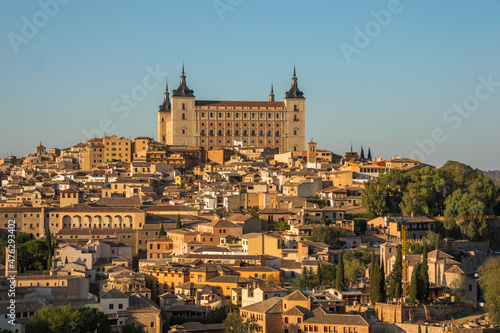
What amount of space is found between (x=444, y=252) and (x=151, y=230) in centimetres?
1571

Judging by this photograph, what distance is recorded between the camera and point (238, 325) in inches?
1474

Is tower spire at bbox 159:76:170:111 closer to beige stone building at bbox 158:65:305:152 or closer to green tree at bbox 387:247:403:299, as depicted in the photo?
beige stone building at bbox 158:65:305:152

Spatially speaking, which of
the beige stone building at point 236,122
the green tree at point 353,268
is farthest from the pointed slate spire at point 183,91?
the green tree at point 353,268

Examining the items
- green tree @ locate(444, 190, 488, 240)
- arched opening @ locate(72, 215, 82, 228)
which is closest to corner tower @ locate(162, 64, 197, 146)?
arched opening @ locate(72, 215, 82, 228)

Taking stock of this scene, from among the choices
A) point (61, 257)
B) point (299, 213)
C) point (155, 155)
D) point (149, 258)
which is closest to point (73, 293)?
point (61, 257)

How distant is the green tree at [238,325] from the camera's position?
3725cm

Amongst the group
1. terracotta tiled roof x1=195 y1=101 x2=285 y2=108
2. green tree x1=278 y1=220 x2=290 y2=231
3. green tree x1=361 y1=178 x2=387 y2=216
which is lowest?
green tree x1=278 y1=220 x2=290 y2=231

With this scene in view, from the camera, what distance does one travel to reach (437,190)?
56.9 meters

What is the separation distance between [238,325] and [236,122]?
185ft

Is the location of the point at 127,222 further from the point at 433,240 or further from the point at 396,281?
the point at 396,281

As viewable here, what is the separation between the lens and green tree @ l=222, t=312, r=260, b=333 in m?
37.2

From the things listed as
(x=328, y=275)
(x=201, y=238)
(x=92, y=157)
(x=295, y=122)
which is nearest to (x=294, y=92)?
(x=295, y=122)

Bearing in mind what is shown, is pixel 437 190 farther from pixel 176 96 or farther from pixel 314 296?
pixel 176 96

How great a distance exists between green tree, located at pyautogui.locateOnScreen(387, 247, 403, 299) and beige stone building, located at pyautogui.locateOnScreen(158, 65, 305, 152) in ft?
161
